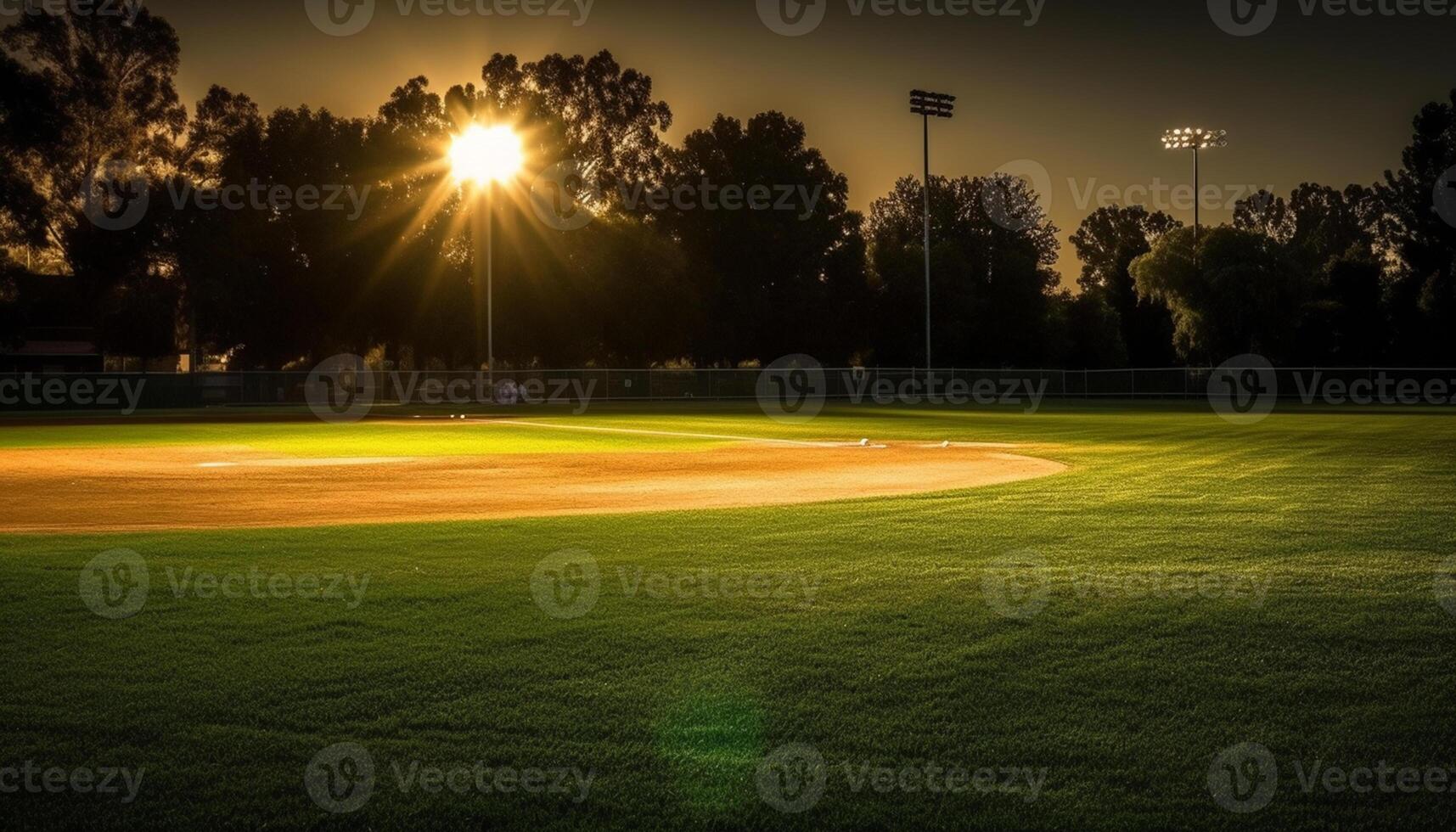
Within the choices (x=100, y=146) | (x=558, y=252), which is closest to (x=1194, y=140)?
(x=558, y=252)

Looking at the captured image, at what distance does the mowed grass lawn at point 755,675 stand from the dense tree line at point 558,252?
2239 inches

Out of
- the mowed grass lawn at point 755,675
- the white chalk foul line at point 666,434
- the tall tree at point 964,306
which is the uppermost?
the tall tree at point 964,306

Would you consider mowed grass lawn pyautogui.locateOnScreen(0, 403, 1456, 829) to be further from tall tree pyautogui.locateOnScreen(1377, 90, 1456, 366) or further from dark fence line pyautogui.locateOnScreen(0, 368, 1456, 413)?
tall tree pyautogui.locateOnScreen(1377, 90, 1456, 366)

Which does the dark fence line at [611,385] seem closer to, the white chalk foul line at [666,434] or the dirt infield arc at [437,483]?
the white chalk foul line at [666,434]

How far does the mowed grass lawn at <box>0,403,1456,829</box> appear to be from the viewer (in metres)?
4.78

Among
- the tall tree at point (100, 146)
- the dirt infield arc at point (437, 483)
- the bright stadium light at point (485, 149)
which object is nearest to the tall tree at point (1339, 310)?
the bright stadium light at point (485, 149)

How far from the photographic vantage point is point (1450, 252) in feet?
244

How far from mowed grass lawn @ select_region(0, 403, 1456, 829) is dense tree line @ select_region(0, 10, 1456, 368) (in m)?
56.9

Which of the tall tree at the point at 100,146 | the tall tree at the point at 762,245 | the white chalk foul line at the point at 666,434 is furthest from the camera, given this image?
the tall tree at the point at 762,245

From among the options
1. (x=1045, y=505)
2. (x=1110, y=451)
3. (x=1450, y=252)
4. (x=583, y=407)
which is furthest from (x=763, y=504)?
(x=1450, y=252)

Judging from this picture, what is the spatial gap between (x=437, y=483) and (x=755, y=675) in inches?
514

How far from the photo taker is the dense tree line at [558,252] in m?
62.5

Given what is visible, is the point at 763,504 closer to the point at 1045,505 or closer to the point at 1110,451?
the point at 1045,505

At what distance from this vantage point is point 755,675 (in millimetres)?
6320
